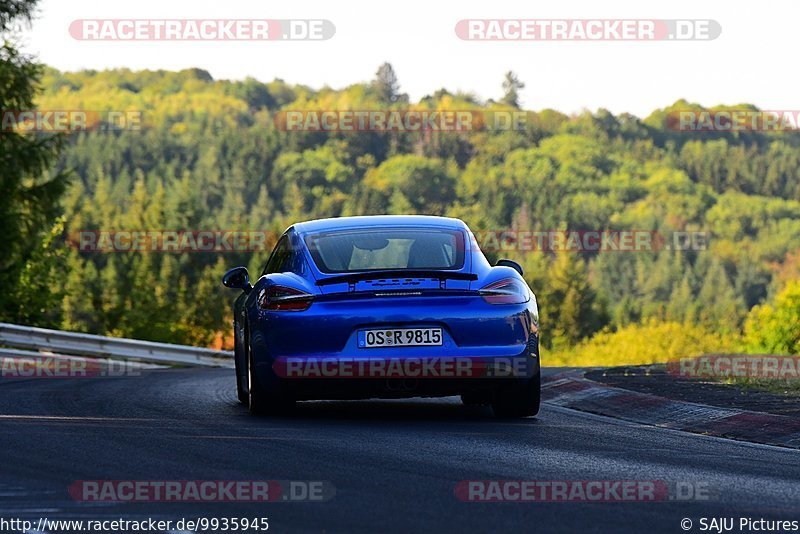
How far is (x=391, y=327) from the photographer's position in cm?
1019

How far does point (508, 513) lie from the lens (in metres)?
6.32

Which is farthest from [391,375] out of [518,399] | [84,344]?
[84,344]

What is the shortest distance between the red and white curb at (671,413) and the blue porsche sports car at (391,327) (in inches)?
41.9

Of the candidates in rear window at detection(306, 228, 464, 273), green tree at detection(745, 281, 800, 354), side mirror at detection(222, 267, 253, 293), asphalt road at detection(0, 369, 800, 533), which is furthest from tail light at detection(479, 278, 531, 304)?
green tree at detection(745, 281, 800, 354)

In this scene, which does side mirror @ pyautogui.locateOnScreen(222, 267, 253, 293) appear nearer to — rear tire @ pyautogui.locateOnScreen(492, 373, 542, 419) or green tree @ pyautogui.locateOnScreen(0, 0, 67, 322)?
rear tire @ pyautogui.locateOnScreen(492, 373, 542, 419)

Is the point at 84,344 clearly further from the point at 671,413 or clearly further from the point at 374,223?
the point at 671,413

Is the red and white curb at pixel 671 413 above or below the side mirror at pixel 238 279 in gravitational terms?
below

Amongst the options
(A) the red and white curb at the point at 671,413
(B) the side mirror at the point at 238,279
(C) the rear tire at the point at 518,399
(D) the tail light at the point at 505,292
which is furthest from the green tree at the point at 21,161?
(D) the tail light at the point at 505,292

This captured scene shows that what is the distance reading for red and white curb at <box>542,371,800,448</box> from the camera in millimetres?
9898

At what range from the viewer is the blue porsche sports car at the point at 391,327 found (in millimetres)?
10195

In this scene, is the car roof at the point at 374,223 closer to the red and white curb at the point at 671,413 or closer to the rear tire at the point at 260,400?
the rear tire at the point at 260,400

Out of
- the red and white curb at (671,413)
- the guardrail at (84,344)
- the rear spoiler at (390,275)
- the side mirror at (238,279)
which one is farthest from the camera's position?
the guardrail at (84,344)

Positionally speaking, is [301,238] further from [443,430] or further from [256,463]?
[256,463]

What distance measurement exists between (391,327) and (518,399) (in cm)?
134
